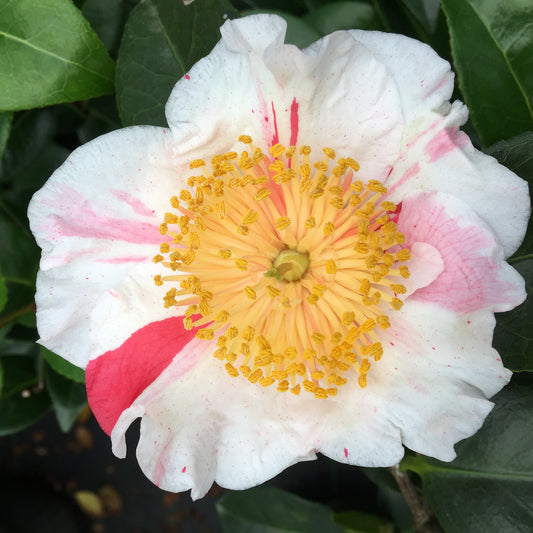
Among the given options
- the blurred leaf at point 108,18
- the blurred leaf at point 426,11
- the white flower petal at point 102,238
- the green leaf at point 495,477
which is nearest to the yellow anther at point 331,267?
the white flower petal at point 102,238

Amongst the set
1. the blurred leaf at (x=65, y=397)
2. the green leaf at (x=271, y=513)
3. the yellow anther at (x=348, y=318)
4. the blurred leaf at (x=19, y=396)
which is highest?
the yellow anther at (x=348, y=318)

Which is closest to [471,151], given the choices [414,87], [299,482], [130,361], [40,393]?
[414,87]

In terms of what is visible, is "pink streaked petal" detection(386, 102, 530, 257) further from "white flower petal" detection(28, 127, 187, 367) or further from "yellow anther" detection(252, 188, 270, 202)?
"white flower petal" detection(28, 127, 187, 367)

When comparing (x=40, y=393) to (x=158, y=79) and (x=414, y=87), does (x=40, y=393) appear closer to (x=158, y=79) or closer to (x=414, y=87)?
(x=158, y=79)

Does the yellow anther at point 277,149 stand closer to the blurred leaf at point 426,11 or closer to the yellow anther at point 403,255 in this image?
the yellow anther at point 403,255

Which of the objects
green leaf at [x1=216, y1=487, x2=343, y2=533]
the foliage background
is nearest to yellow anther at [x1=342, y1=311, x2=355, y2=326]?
the foliage background

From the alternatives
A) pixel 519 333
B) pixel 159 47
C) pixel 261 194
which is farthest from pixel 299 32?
pixel 519 333
